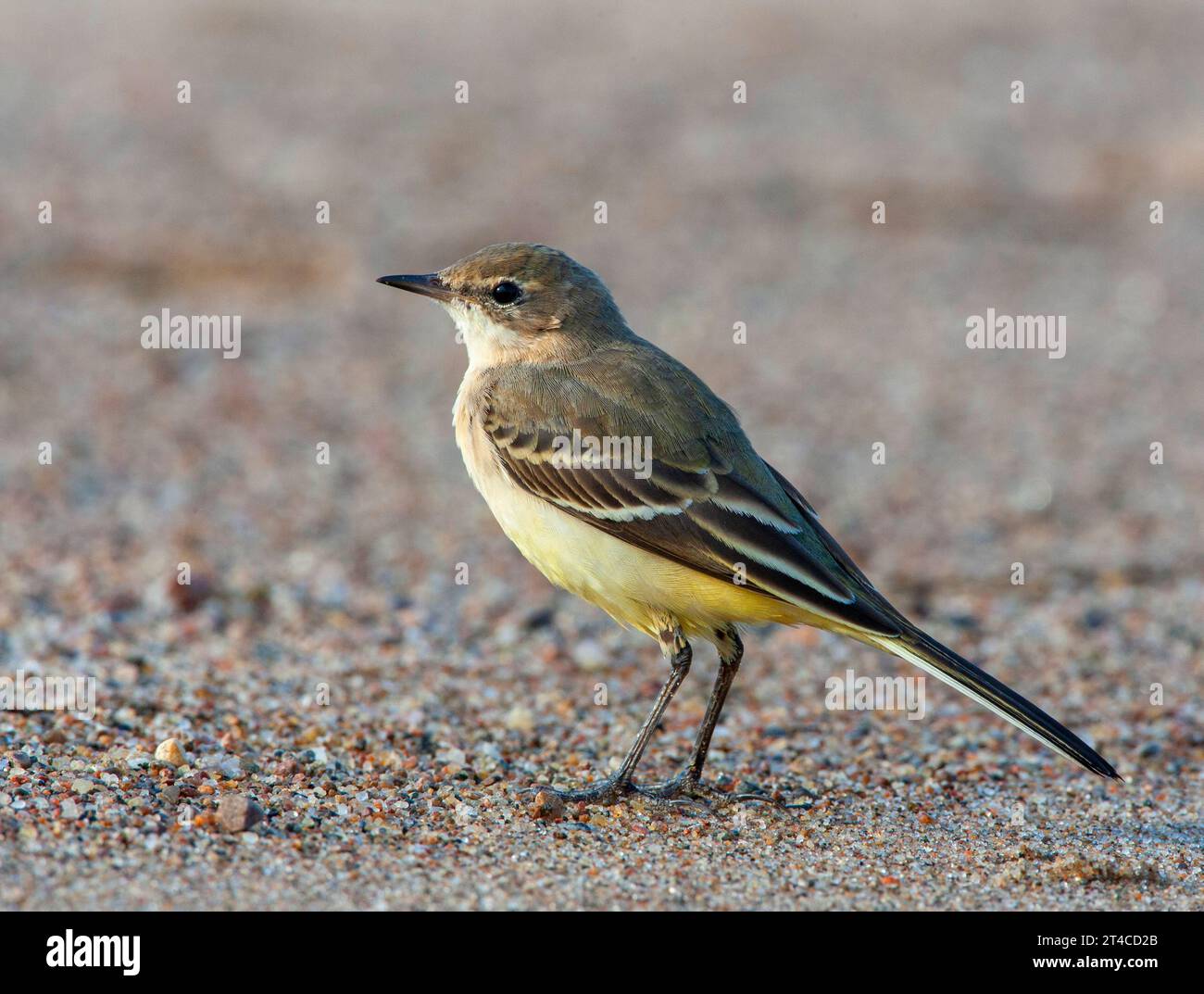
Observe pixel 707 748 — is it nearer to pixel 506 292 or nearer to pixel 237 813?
pixel 237 813

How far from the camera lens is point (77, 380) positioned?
11.9 metres

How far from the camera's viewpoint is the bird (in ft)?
19.7

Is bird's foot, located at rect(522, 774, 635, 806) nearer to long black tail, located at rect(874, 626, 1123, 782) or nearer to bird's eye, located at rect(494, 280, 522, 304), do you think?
long black tail, located at rect(874, 626, 1123, 782)

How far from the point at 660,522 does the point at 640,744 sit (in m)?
0.98

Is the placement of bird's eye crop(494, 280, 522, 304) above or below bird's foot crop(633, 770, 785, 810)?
above

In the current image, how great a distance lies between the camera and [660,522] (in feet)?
20.4

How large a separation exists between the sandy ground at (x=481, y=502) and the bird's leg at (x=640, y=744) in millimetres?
148

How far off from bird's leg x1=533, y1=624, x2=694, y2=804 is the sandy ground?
148mm

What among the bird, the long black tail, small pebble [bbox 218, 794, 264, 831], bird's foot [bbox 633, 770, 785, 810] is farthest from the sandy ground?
the bird

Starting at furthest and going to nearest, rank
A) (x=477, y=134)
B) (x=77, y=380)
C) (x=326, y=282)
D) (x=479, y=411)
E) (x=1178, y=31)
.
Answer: (x=1178, y=31) → (x=477, y=134) → (x=326, y=282) → (x=77, y=380) → (x=479, y=411)

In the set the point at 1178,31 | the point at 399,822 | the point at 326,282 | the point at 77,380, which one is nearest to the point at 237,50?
the point at 326,282

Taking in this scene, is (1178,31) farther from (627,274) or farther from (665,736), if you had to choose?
(665,736)

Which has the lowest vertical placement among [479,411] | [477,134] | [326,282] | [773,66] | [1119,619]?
[1119,619]
